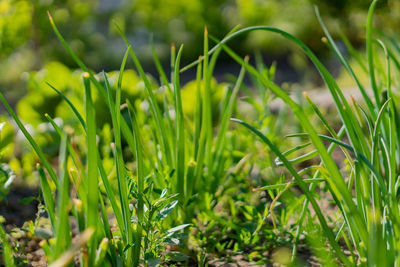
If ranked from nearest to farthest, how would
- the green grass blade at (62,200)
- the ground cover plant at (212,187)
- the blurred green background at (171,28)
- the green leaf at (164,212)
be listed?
the green grass blade at (62,200) < the ground cover plant at (212,187) < the green leaf at (164,212) < the blurred green background at (171,28)

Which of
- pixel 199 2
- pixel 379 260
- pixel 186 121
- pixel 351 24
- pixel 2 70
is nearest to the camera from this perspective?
pixel 379 260

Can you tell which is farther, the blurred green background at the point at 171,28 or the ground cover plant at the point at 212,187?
the blurred green background at the point at 171,28

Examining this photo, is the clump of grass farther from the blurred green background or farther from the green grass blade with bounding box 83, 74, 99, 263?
the blurred green background

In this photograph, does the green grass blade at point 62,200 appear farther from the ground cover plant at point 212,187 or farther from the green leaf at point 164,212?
the green leaf at point 164,212

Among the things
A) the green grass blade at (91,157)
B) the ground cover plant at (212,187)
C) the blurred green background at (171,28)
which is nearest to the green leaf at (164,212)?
the ground cover plant at (212,187)

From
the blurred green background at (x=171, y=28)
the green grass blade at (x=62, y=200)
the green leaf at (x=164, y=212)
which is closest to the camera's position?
the green grass blade at (x=62, y=200)

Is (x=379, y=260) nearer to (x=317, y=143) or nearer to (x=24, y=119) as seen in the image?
(x=317, y=143)

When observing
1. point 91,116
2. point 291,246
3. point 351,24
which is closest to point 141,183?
point 91,116

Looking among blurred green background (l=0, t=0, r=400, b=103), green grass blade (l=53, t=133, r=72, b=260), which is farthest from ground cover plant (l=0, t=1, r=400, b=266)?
blurred green background (l=0, t=0, r=400, b=103)
